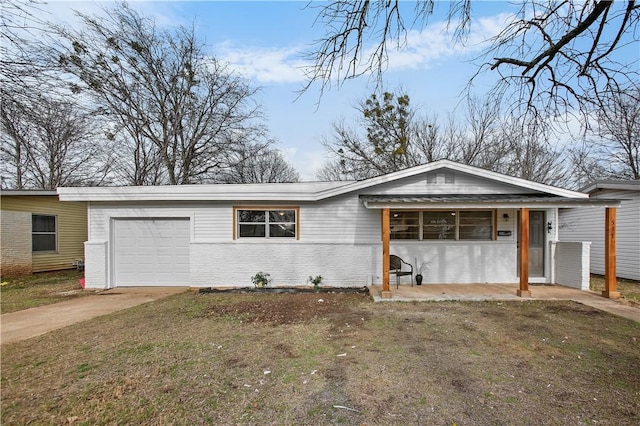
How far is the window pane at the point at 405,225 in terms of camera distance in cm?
924


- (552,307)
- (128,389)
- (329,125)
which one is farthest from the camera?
(329,125)

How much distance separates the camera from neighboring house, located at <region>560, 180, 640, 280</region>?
10320 mm

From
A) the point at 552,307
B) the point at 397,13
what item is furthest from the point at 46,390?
the point at 552,307

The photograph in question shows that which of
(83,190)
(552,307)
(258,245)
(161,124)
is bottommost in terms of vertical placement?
(552,307)

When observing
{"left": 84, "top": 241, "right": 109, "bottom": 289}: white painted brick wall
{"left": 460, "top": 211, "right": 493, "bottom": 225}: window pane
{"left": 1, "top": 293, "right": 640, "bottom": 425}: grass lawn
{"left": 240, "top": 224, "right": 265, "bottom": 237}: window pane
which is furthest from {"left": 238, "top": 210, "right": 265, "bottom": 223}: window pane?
{"left": 460, "top": 211, "right": 493, "bottom": 225}: window pane

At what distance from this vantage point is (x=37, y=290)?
29.8 ft

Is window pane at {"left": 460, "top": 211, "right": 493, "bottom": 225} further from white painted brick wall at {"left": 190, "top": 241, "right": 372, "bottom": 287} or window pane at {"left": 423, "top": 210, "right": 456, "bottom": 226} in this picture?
white painted brick wall at {"left": 190, "top": 241, "right": 372, "bottom": 287}

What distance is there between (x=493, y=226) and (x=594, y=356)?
18.0ft

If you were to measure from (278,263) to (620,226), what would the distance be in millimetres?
11761

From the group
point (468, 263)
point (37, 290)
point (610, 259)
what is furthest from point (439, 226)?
point (37, 290)

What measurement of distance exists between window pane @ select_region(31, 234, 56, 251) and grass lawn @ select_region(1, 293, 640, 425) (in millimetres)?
9517

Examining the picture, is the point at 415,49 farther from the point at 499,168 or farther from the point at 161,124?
the point at 499,168

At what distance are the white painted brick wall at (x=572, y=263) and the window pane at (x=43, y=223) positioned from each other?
60.2 ft

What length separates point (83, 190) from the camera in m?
8.91
